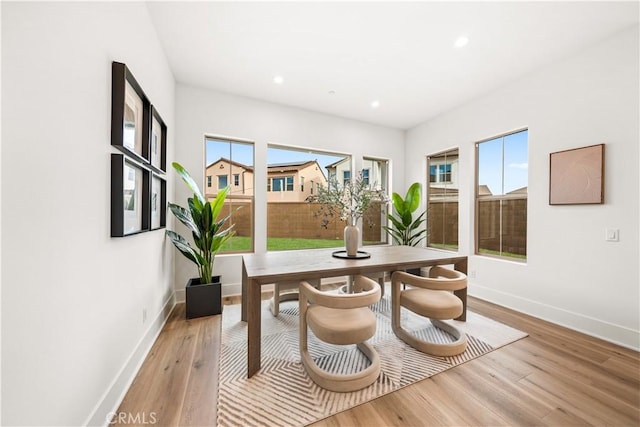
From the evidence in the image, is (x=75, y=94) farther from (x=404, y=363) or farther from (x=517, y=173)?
(x=517, y=173)

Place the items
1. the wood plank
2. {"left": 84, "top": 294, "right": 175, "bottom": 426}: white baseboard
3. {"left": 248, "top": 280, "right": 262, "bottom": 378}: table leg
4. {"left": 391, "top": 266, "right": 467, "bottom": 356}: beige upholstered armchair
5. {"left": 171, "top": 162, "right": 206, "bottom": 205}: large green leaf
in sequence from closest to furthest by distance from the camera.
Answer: {"left": 84, "top": 294, "right": 175, "bottom": 426}: white baseboard
the wood plank
{"left": 248, "top": 280, "right": 262, "bottom": 378}: table leg
{"left": 391, "top": 266, "right": 467, "bottom": 356}: beige upholstered armchair
{"left": 171, "top": 162, "right": 206, "bottom": 205}: large green leaf

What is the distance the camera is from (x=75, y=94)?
3.66 feet

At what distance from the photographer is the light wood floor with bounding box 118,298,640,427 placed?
1405 mm

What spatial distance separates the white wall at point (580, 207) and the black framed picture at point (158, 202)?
13.6 feet

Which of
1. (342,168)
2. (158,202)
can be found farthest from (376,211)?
(158,202)

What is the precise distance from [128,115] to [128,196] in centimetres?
55

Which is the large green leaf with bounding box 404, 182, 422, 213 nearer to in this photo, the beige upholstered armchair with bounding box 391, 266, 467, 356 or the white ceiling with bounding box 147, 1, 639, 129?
the white ceiling with bounding box 147, 1, 639, 129

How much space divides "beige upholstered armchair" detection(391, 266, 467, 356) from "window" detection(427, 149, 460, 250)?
76.1 inches

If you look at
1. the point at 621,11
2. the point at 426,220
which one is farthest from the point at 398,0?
the point at 426,220

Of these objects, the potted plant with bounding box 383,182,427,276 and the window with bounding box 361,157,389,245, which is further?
the window with bounding box 361,157,389,245

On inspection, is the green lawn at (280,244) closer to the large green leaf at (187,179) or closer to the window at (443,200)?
the large green leaf at (187,179)

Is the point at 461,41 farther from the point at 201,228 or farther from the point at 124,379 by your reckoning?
the point at 124,379

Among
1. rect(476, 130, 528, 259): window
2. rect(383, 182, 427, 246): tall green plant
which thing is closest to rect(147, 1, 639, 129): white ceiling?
rect(476, 130, 528, 259): window

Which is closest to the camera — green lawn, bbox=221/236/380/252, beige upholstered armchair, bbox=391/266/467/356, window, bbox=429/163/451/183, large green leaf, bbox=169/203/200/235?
beige upholstered armchair, bbox=391/266/467/356
